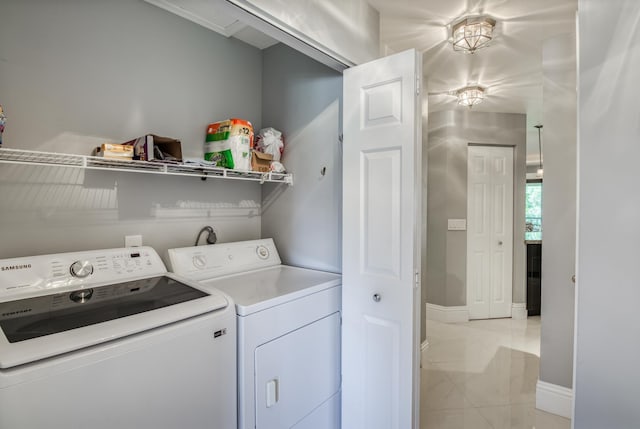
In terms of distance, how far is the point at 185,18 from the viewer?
1.86 m

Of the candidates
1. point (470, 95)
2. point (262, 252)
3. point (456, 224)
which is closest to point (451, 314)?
point (456, 224)

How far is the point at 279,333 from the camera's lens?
1384 millimetres

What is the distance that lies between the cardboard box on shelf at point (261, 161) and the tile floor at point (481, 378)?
1.84 meters

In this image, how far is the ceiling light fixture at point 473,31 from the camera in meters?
1.86

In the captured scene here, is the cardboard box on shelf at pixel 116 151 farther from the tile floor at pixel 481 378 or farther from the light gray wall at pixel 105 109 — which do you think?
the tile floor at pixel 481 378

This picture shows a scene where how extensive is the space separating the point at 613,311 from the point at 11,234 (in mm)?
2246

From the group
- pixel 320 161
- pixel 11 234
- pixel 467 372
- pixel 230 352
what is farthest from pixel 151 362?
pixel 467 372

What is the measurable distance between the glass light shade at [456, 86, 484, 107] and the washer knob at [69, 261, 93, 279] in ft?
10.5

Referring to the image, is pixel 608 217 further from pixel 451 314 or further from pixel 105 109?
pixel 451 314

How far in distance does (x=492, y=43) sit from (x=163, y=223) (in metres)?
2.46

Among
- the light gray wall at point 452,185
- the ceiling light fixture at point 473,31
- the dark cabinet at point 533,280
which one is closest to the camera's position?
the ceiling light fixture at point 473,31

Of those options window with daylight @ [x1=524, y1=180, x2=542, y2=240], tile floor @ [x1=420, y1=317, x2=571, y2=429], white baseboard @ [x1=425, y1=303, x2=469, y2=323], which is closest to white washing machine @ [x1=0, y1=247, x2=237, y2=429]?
tile floor @ [x1=420, y1=317, x2=571, y2=429]

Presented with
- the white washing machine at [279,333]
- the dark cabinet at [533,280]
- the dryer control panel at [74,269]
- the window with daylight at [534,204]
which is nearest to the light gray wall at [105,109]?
the dryer control panel at [74,269]

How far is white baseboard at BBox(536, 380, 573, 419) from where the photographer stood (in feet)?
6.65
